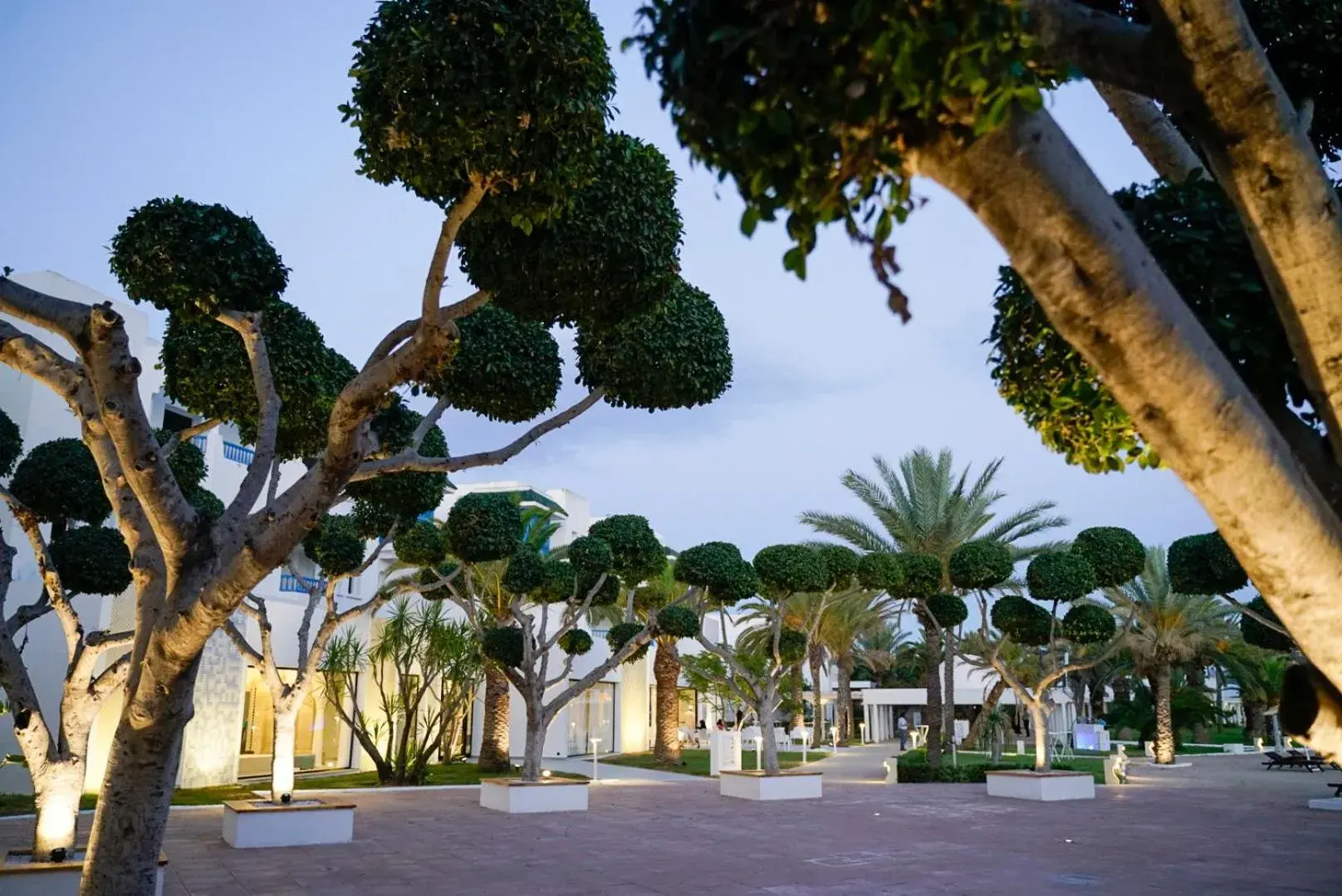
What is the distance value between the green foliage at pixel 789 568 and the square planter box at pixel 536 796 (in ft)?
18.8

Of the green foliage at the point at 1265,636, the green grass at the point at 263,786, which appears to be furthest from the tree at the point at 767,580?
the green foliage at the point at 1265,636

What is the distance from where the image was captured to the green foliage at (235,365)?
343 inches

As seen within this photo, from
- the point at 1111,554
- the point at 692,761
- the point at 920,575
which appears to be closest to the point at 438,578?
the point at 920,575

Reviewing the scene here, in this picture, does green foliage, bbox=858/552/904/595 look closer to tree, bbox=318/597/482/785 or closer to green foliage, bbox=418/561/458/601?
green foliage, bbox=418/561/458/601

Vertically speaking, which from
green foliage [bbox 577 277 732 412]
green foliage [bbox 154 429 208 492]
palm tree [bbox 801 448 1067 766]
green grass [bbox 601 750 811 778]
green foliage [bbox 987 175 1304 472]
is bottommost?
green grass [bbox 601 750 811 778]

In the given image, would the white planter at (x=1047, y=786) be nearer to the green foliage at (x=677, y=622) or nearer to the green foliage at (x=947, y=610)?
the green foliage at (x=947, y=610)

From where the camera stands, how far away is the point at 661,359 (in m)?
9.87

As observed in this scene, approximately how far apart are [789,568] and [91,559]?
12345 millimetres

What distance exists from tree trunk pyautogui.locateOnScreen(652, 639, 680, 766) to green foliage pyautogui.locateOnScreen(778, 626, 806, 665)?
284 inches

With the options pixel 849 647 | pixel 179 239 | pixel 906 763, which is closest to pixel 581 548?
pixel 906 763

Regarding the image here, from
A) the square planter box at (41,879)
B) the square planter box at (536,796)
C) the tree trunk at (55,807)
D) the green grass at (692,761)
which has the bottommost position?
the green grass at (692,761)

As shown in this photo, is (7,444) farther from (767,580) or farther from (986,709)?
(986,709)

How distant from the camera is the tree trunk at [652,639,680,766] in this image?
29.9 meters

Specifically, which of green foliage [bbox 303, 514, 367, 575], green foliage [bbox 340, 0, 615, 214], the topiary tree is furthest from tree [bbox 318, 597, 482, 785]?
green foliage [bbox 340, 0, 615, 214]
